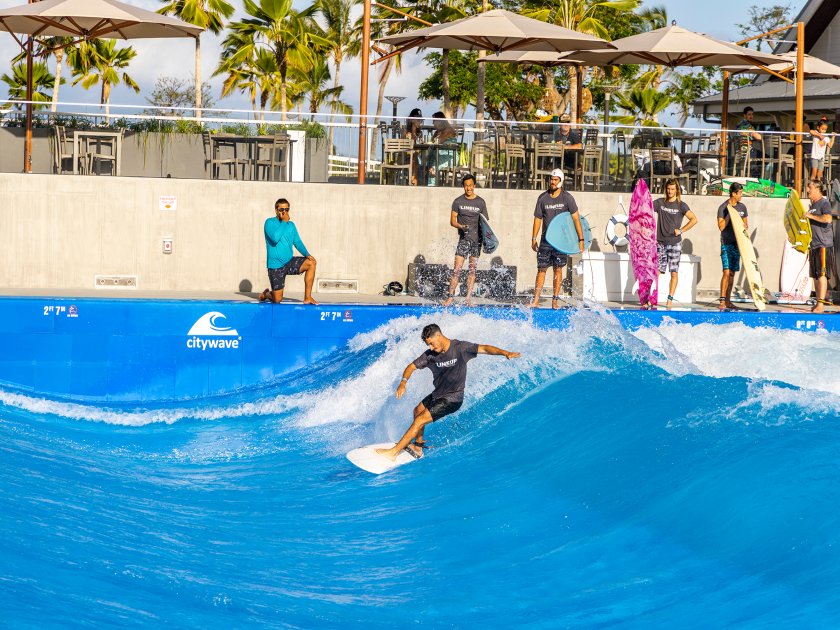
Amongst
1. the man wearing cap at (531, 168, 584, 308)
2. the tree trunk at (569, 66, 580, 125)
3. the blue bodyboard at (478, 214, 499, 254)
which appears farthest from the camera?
the tree trunk at (569, 66, 580, 125)

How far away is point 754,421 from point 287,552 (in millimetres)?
3935

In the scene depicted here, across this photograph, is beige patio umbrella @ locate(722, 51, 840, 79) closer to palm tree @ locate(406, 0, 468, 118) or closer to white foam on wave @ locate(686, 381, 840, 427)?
white foam on wave @ locate(686, 381, 840, 427)

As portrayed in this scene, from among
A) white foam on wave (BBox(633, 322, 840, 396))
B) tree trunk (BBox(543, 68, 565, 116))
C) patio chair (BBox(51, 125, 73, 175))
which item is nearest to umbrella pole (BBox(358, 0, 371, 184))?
patio chair (BBox(51, 125, 73, 175))

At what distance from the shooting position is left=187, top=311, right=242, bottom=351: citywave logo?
1416cm

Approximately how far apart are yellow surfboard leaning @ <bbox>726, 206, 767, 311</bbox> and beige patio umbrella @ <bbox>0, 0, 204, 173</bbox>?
859cm

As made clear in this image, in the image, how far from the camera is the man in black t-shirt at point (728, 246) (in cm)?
1568

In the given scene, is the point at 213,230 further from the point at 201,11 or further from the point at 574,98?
the point at 201,11

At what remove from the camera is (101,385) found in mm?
14156

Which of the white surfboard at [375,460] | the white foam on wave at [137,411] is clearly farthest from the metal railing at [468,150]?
the white surfboard at [375,460]

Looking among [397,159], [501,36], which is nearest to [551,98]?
[501,36]

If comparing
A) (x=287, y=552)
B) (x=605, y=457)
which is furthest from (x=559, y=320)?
(x=287, y=552)

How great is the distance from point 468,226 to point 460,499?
234 inches

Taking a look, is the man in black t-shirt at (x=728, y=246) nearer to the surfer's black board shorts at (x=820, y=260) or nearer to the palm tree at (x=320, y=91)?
the surfer's black board shorts at (x=820, y=260)

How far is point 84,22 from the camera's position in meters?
16.9
